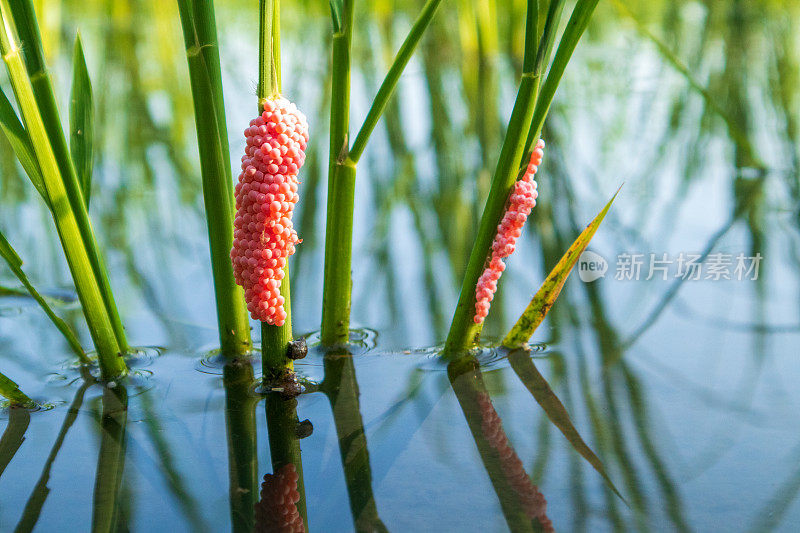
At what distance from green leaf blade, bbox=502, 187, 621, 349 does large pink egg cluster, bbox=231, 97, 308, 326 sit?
0.37 metres

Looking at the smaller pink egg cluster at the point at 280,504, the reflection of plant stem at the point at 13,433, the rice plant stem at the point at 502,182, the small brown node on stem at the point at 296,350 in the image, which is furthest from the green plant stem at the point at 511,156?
the reflection of plant stem at the point at 13,433

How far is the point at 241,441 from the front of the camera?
91 centimetres

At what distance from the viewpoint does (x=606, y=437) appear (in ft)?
3.01

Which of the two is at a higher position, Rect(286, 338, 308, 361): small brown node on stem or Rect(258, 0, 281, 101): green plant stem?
Rect(258, 0, 281, 101): green plant stem

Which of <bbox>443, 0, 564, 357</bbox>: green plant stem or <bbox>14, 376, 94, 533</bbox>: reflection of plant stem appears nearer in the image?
<bbox>14, 376, 94, 533</bbox>: reflection of plant stem

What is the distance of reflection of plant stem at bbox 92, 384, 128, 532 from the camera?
78 cm

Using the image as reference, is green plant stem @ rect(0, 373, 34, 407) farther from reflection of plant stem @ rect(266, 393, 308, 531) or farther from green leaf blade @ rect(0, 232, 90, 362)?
reflection of plant stem @ rect(266, 393, 308, 531)

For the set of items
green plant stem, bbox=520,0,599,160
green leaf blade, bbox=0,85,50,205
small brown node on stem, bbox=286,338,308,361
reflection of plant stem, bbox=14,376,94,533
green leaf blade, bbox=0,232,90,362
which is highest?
green leaf blade, bbox=0,85,50,205

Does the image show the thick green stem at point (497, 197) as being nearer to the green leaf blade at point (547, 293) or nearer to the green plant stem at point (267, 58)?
the green leaf blade at point (547, 293)

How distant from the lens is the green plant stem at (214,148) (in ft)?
3.04

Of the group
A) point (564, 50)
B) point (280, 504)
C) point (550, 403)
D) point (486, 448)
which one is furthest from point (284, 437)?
point (564, 50)

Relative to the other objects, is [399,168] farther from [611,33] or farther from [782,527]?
[611,33]

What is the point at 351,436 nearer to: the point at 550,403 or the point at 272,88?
the point at 550,403

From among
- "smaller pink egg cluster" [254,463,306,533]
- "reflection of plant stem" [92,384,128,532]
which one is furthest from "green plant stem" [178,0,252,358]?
"smaller pink egg cluster" [254,463,306,533]
